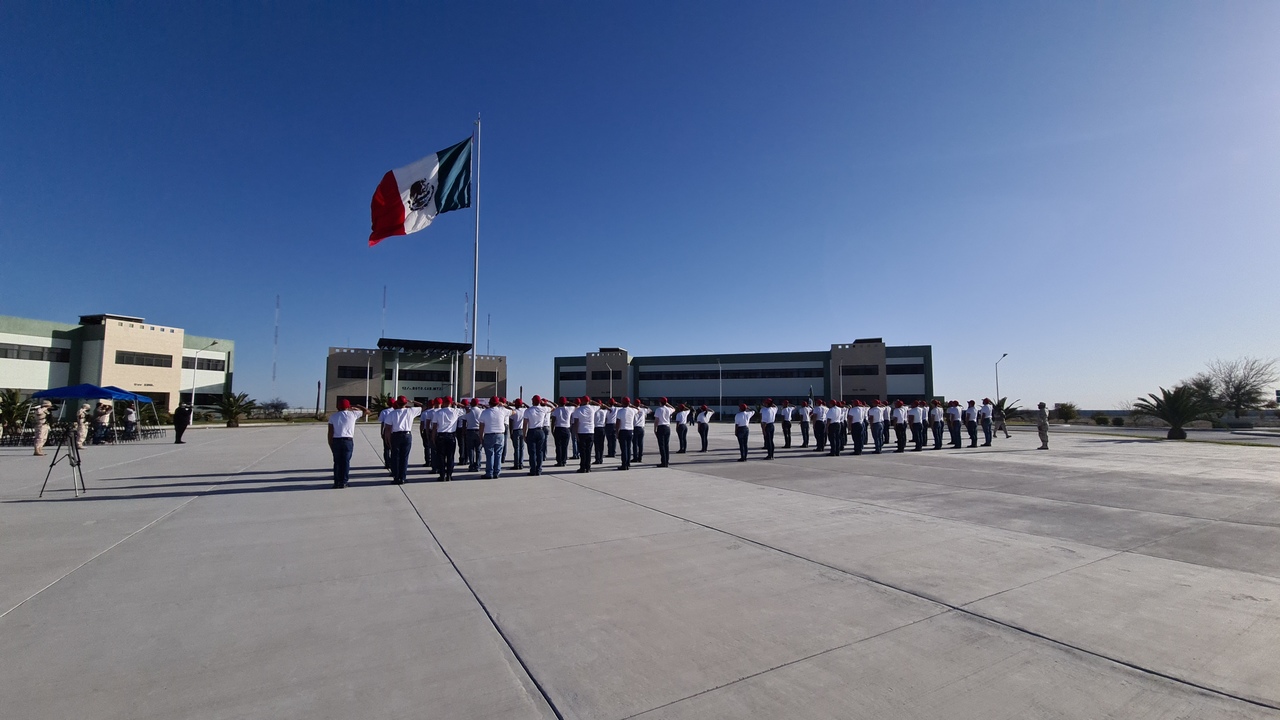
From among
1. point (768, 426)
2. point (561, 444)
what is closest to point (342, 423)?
point (561, 444)

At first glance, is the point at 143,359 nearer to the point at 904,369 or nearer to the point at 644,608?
the point at 644,608

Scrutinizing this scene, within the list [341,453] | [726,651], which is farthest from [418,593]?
[341,453]

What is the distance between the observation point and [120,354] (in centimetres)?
4994

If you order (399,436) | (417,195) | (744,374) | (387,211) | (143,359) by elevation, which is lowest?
(399,436)

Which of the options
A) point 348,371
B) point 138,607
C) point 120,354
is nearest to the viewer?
point 138,607

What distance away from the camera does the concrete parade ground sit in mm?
2773

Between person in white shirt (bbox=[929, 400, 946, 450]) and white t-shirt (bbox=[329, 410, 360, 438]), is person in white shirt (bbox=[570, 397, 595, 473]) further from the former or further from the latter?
person in white shirt (bbox=[929, 400, 946, 450])

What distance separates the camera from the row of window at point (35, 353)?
46.4m

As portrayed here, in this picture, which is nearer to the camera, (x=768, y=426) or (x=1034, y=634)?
(x=1034, y=634)

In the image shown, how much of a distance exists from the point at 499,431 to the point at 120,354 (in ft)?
192

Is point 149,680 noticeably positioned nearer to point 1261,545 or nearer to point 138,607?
point 138,607

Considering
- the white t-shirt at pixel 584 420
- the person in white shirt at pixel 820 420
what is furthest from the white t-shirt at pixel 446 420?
the person in white shirt at pixel 820 420

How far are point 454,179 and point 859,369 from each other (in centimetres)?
5556

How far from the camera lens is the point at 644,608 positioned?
3.95 meters
